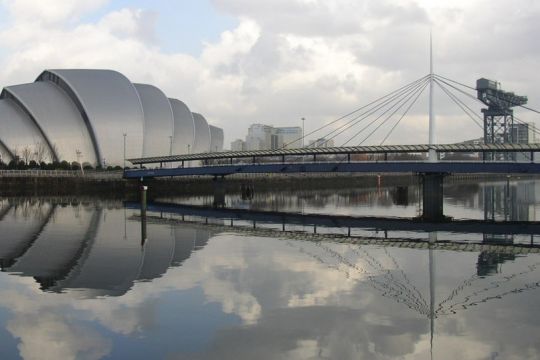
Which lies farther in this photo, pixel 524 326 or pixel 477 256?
pixel 477 256

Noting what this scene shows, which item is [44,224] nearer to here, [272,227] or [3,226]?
[3,226]

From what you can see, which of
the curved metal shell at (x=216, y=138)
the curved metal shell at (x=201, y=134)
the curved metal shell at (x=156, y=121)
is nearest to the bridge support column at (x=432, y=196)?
the curved metal shell at (x=156, y=121)

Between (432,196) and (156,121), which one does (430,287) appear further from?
(156,121)

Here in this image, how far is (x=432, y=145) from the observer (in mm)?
51688

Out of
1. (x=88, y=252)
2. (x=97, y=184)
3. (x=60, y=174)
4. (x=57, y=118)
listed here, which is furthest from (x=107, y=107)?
(x=88, y=252)

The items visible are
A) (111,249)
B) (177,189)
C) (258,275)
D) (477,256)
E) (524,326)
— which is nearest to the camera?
(524,326)

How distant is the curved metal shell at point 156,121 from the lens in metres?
114

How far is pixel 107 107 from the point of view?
104562 millimetres

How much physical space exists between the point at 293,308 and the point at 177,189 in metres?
73.9

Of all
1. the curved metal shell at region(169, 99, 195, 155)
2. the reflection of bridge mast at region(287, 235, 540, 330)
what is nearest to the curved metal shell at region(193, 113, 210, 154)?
the curved metal shell at region(169, 99, 195, 155)

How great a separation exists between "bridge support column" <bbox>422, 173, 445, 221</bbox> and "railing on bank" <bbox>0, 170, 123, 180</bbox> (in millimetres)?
50590

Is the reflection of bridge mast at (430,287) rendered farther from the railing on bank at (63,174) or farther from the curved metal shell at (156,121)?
the curved metal shell at (156,121)

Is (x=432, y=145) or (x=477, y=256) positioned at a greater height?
(x=432, y=145)

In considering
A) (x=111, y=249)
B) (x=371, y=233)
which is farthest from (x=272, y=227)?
(x=111, y=249)
